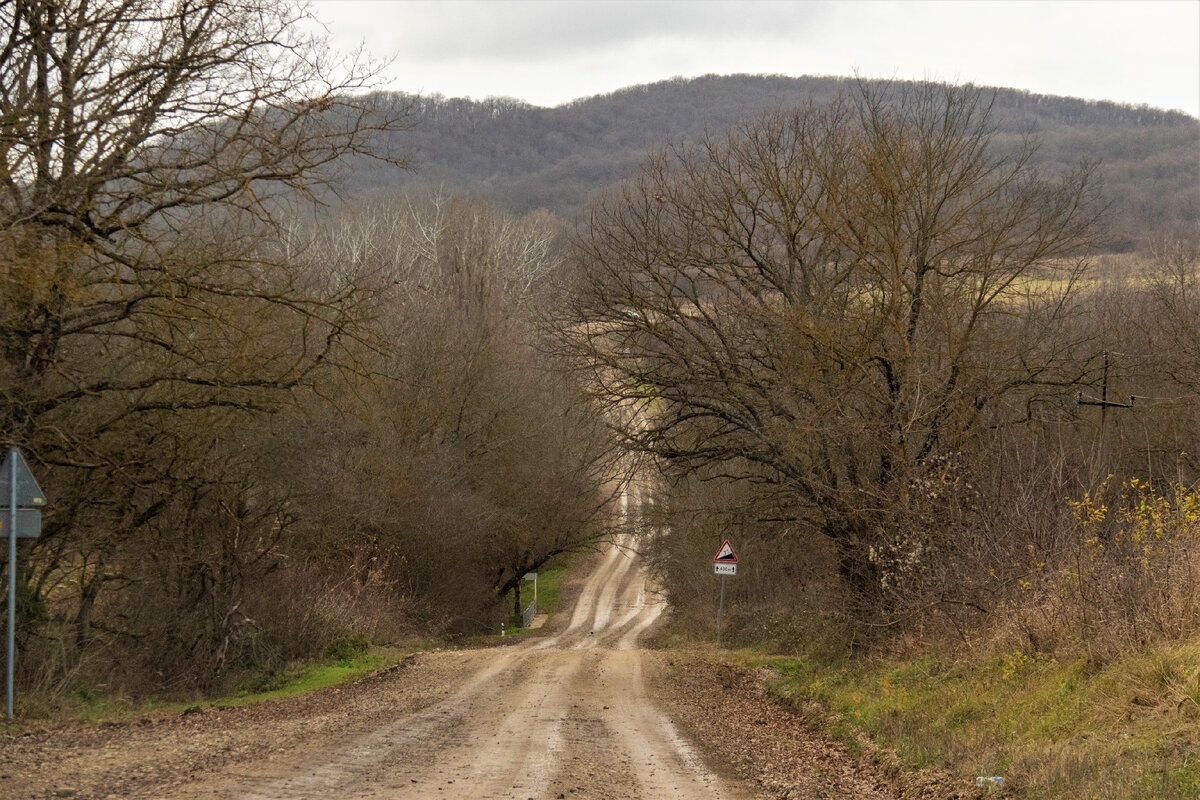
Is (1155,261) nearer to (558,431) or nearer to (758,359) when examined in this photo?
(558,431)

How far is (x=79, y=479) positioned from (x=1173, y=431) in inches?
994

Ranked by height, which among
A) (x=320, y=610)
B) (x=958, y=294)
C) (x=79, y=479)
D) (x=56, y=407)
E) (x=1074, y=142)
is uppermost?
(x=1074, y=142)

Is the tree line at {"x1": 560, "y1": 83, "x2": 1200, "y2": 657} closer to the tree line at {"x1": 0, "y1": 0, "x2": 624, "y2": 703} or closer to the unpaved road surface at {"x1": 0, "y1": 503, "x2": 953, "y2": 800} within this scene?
the tree line at {"x1": 0, "y1": 0, "x2": 624, "y2": 703}

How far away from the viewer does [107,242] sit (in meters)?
11.5

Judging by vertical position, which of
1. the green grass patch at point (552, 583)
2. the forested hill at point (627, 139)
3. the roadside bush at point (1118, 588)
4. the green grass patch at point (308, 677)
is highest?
the forested hill at point (627, 139)

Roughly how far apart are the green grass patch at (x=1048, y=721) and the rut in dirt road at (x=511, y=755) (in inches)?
77.0

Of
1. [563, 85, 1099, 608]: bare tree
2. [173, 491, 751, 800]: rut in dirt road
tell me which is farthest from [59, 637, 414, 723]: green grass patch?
[563, 85, 1099, 608]: bare tree

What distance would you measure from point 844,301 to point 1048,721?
9.50m

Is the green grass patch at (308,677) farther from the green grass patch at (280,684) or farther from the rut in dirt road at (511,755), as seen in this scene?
the rut in dirt road at (511,755)

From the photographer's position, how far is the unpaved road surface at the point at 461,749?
296 inches

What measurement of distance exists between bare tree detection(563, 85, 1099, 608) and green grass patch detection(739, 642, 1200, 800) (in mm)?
3820

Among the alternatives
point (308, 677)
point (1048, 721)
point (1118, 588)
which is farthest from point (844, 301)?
point (308, 677)

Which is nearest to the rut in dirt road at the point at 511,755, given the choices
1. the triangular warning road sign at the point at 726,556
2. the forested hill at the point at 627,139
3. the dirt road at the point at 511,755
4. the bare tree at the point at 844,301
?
the dirt road at the point at 511,755

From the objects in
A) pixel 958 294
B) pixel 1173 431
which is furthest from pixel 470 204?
pixel 958 294
